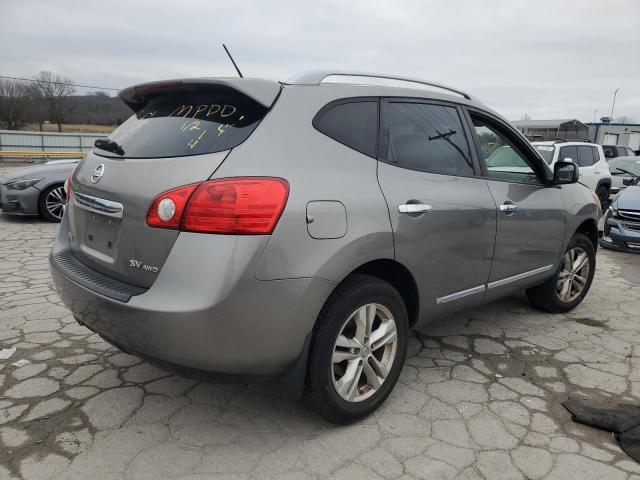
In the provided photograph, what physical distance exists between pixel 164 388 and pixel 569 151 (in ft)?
35.5

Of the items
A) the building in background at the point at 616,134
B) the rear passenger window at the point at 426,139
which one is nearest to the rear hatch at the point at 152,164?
the rear passenger window at the point at 426,139

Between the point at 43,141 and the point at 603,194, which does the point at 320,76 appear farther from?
the point at 43,141

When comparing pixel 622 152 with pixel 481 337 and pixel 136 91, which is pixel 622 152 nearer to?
pixel 481 337

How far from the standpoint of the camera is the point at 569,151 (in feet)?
37.0

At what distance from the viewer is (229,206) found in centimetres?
208

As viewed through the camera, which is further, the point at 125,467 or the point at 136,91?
the point at 136,91

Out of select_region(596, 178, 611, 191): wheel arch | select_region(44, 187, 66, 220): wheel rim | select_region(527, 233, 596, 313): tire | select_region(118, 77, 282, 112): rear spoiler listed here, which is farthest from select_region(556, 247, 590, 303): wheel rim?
select_region(596, 178, 611, 191): wheel arch

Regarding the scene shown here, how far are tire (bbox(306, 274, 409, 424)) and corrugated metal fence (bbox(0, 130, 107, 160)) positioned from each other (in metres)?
25.4

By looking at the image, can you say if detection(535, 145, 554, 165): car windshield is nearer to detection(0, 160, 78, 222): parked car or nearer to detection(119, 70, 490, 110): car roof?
detection(119, 70, 490, 110): car roof

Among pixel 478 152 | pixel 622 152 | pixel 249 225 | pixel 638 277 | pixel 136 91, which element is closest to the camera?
pixel 249 225

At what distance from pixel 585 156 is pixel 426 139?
10408 mm

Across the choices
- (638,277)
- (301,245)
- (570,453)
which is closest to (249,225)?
(301,245)

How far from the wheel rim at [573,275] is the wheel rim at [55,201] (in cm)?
733

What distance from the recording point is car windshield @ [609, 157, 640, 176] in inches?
538
